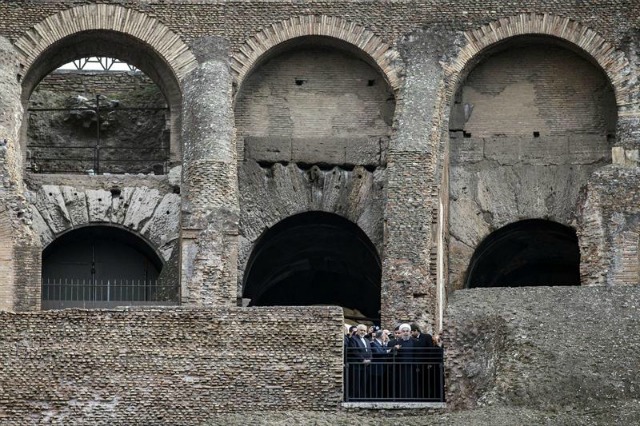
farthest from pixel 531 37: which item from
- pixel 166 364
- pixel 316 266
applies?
pixel 166 364

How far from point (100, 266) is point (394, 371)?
404 inches

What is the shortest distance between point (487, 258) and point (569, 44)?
424 centimetres

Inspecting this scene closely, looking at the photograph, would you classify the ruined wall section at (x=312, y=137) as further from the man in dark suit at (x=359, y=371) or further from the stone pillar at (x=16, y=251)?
the man in dark suit at (x=359, y=371)

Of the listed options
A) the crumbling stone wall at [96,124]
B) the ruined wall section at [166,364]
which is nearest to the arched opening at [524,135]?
the crumbling stone wall at [96,124]

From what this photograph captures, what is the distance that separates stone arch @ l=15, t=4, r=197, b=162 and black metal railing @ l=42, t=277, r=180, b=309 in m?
2.46

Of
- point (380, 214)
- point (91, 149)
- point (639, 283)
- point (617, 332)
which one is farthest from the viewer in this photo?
point (91, 149)

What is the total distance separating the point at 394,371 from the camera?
103 feet

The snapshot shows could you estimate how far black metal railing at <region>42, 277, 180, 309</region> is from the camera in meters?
38.2

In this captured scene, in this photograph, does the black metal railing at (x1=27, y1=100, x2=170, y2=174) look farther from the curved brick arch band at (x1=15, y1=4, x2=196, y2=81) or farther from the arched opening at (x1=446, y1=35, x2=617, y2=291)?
the arched opening at (x1=446, y1=35, x2=617, y2=291)

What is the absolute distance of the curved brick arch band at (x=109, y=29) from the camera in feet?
126

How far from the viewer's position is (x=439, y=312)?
3638 centimetres

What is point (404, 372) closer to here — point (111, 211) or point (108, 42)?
point (111, 211)

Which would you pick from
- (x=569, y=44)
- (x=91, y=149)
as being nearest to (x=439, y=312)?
(x=569, y=44)

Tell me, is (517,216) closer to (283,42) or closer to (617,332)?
(283,42)
